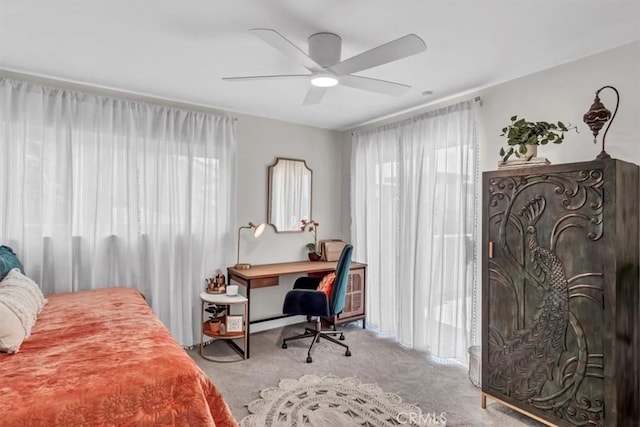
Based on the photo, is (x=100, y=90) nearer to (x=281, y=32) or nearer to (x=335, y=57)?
(x=281, y=32)

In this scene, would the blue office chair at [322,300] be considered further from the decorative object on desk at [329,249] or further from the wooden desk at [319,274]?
the decorative object on desk at [329,249]

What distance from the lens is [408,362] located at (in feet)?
11.1

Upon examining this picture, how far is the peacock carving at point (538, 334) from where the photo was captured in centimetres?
220

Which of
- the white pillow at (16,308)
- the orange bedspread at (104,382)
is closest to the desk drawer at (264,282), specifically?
the orange bedspread at (104,382)

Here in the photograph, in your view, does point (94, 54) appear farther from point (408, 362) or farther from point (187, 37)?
point (408, 362)

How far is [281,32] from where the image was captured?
2.26m

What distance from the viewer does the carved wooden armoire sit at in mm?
2000

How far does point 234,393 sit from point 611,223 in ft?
8.95

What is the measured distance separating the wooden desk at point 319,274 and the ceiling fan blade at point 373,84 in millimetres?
2056

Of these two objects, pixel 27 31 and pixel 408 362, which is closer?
pixel 27 31

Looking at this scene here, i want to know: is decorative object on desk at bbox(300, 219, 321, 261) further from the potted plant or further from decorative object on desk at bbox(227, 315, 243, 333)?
the potted plant

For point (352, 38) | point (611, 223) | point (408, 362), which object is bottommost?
point (408, 362)

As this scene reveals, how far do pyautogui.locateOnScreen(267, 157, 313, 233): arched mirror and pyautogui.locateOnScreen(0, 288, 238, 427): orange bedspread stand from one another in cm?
235

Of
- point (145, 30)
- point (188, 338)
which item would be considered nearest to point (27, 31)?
point (145, 30)
